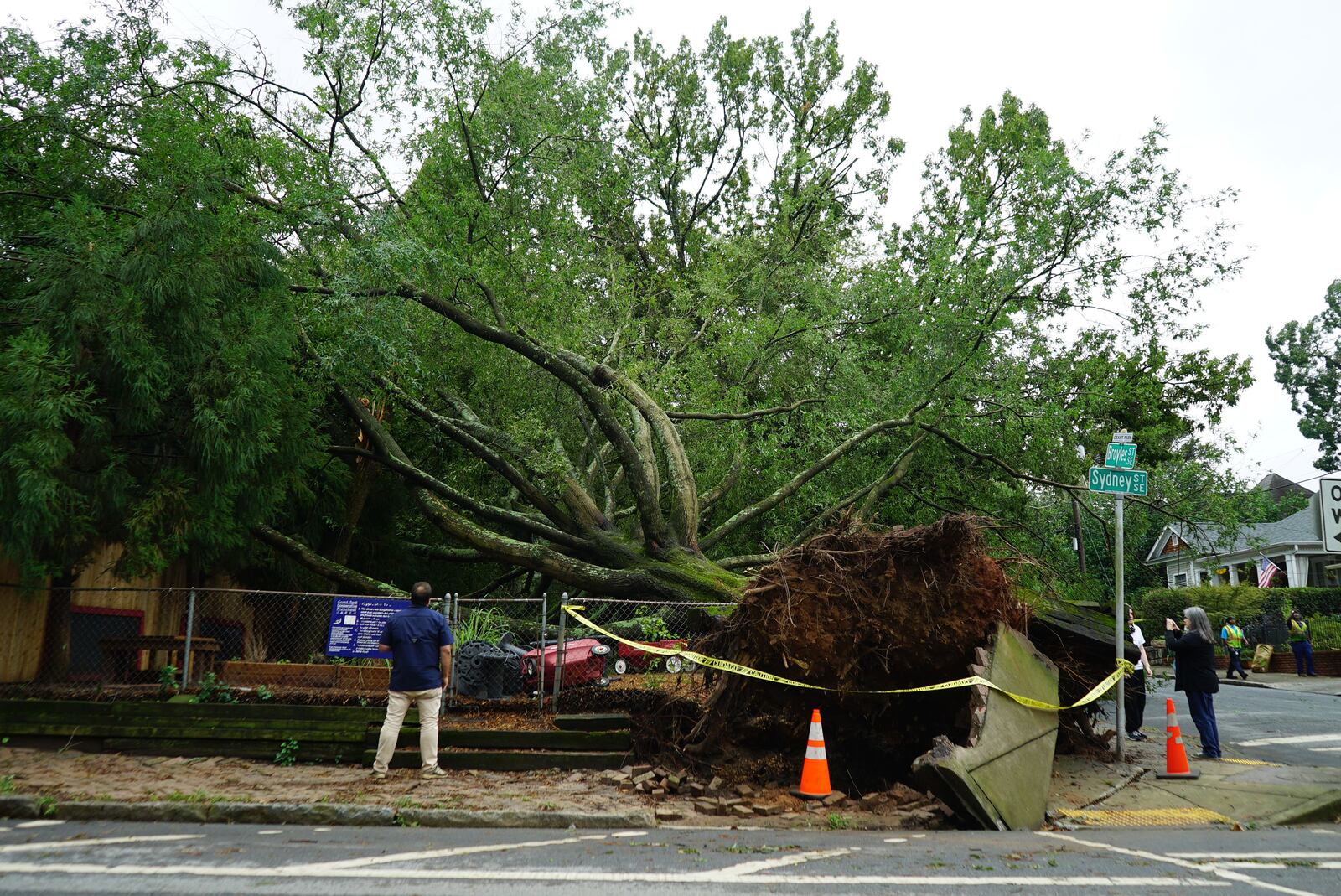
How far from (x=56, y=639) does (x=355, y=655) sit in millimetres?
3931

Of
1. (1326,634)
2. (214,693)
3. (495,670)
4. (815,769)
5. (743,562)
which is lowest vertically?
(815,769)

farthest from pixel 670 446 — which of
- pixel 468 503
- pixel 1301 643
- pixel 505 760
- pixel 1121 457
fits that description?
pixel 1301 643

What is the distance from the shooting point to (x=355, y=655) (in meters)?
10.2

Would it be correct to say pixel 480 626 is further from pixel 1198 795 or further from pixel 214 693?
pixel 1198 795

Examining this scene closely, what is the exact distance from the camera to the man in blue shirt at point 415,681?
827 centimetres

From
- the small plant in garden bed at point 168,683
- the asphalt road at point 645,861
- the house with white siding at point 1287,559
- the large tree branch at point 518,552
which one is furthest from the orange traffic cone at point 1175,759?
the house with white siding at point 1287,559

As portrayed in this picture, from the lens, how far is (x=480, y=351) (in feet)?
59.0

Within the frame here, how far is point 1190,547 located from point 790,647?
11880 millimetres

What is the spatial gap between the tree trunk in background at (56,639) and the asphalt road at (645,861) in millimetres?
5424

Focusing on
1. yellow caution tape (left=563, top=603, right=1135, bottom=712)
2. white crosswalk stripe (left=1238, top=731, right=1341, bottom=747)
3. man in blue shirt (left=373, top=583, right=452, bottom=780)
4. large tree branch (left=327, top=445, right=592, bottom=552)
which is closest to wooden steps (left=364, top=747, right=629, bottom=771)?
man in blue shirt (left=373, top=583, right=452, bottom=780)

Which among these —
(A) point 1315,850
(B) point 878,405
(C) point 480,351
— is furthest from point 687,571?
(A) point 1315,850

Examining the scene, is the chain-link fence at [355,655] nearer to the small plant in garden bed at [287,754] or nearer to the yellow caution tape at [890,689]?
the yellow caution tape at [890,689]

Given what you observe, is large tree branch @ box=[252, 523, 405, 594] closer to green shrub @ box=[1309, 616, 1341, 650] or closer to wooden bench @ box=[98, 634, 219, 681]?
wooden bench @ box=[98, 634, 219, 681]

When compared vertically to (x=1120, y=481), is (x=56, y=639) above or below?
below
